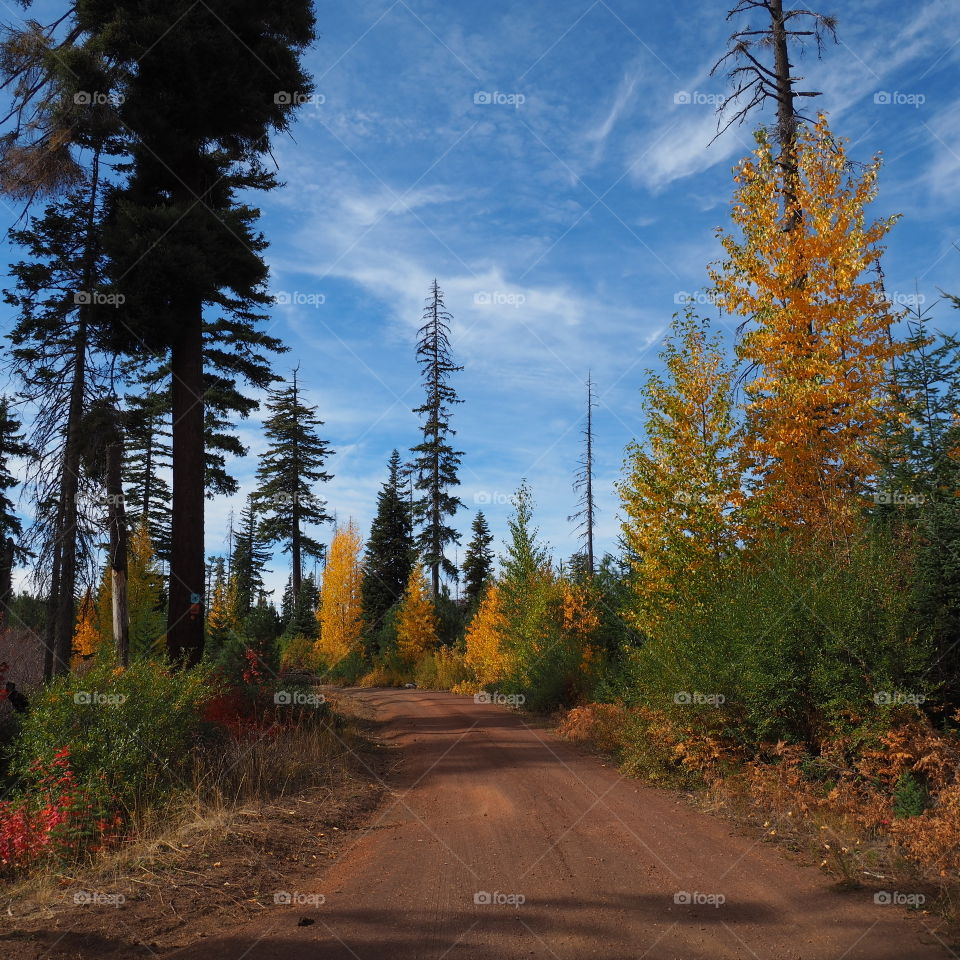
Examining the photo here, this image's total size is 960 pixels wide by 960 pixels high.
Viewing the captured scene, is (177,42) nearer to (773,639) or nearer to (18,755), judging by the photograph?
(18,755)

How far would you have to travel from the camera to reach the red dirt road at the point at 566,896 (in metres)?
4.49

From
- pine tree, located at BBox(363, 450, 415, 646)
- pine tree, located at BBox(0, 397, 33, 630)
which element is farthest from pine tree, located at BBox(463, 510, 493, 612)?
pine tree, located at BBox(0, 397, 33, 630)

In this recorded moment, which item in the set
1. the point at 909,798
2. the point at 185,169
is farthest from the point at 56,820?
the point at 185,169

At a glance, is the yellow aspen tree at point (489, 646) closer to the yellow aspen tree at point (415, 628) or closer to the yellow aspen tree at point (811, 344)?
the yellow aspen tree at point (415, 628)

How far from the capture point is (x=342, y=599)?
36625 mm

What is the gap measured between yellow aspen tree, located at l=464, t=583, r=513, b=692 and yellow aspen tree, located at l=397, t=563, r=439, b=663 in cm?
554

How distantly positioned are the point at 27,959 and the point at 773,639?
782 centimetres

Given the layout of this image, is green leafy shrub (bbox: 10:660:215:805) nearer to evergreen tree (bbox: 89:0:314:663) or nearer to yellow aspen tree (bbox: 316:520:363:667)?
evergreen tree (bbox: 89:0:314:663)

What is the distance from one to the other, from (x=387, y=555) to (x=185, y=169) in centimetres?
3265

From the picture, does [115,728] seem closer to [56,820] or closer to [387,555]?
[56,820]

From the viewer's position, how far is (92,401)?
46.6ft

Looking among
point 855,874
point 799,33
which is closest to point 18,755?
point 855,874

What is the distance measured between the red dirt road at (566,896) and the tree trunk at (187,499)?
18.7ft

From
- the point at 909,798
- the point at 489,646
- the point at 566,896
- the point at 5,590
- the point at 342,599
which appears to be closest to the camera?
the point at 566,896
